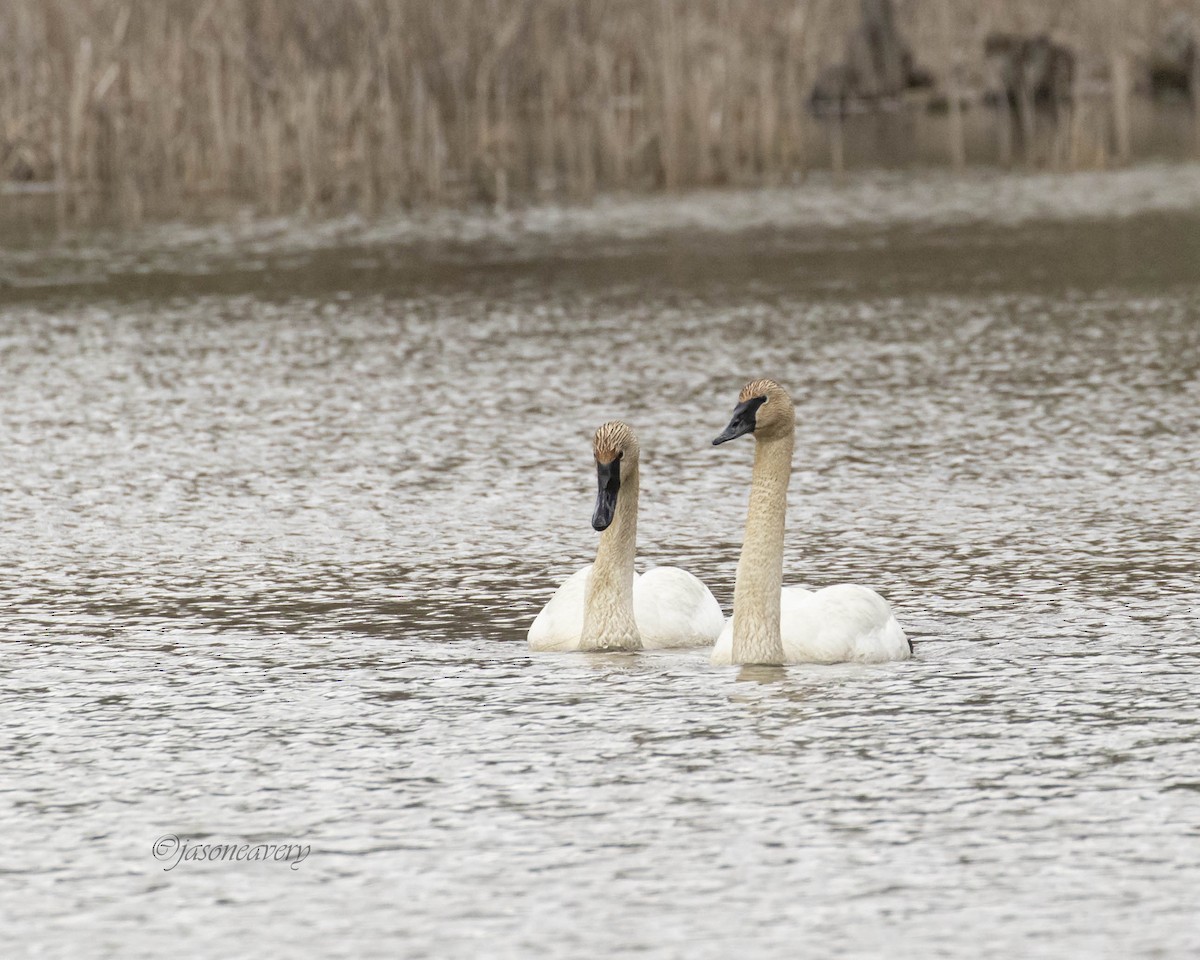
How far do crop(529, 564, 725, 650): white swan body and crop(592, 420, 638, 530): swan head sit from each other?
1.35ft

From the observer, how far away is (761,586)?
351 inches

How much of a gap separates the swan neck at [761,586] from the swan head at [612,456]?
1.90 ft

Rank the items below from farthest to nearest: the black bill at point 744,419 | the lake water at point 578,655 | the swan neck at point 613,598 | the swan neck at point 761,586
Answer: the swan neck at point 613,598 < the black bill at point 744,419 < the swan neck at point 761,586 < the lake water at point 578,655

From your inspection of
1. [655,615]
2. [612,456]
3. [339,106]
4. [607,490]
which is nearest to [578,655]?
[655,615]

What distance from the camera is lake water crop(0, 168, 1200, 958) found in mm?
6391

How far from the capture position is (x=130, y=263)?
85.3 ft

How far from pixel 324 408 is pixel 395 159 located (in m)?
14.4

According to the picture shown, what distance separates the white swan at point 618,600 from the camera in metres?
9.34

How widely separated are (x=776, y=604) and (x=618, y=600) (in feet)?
2.35

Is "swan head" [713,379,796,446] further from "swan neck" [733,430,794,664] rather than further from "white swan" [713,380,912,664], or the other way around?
"swan neck" [733,430,794,664]

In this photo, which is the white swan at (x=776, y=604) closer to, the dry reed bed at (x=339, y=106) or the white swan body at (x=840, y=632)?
the white swan body at (x=840, y=632)

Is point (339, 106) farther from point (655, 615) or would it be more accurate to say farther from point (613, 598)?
point (613, 598)

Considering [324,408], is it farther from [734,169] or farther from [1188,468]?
[734,169]

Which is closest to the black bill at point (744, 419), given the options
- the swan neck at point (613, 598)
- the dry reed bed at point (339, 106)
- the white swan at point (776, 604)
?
the white swan at point (776, 604)
